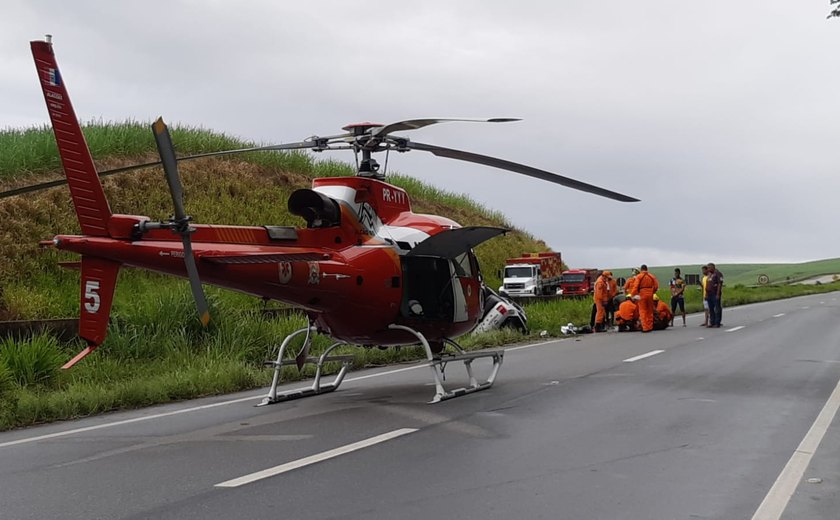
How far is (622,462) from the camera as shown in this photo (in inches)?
267

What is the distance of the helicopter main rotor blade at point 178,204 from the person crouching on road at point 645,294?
18.9m

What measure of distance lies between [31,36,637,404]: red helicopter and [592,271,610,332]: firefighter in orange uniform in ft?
45.5

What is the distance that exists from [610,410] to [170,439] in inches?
193

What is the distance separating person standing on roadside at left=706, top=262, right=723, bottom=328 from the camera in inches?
999

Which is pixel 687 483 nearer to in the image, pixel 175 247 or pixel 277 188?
pixel 175 247

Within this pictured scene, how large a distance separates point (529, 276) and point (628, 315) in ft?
49.0

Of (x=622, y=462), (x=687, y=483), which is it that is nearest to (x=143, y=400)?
(x=622, y=462)

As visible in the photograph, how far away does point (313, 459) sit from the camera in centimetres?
691

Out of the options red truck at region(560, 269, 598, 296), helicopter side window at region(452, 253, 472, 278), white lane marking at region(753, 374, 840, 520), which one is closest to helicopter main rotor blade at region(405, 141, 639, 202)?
helicopter side window at region(452, 253, 472, 278)

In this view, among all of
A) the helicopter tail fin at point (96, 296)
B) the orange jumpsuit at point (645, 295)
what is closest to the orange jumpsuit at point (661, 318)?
the orange jumpsuit at point (645, 295)

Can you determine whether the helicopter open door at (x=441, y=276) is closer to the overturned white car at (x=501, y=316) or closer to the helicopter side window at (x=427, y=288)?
the helicopter side window at (x=427, y=288)

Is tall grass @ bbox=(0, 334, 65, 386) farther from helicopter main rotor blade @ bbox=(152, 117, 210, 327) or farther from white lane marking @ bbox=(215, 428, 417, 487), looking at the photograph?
white lane marking @ bbox=(215, 428, 417, 487)

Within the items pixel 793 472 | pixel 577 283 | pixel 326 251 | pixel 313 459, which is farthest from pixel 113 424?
pixel 577 283

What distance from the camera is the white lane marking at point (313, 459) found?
20.3 feet
